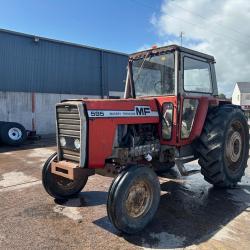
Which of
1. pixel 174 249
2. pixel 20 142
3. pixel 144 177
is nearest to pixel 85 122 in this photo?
pixel 144 177

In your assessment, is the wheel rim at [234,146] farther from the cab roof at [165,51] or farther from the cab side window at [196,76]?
the cab roof at [165,51]

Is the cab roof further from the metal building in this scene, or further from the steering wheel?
the metal building

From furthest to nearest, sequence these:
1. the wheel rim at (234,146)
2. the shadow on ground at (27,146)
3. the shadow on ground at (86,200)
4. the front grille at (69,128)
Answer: the shadow on ground at (27,146)
the wheel rim at (234,146)
the shadow on ground at (86,200)
the front grille at (69,128)

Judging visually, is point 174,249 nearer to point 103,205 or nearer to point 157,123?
point 103,205

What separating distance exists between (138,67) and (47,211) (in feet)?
9.58

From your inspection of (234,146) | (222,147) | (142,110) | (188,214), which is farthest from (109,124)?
(234,146)

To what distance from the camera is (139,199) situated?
4.40 metres

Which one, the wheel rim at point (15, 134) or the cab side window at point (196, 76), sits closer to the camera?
the cab side window at point (196, 76)

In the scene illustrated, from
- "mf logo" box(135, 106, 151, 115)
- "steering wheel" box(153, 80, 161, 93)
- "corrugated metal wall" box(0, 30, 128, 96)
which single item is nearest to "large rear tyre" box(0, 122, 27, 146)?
"corrugated metal wall" box(0, 30, 128, 96)

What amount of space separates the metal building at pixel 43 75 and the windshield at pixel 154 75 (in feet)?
34.2

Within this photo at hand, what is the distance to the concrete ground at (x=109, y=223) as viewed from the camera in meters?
3.94

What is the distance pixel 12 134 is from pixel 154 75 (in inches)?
336

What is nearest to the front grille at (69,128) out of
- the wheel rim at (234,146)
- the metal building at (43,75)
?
the wheel rim at (234,146)

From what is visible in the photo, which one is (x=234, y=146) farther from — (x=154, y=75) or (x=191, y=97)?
(x=154, y=75)
